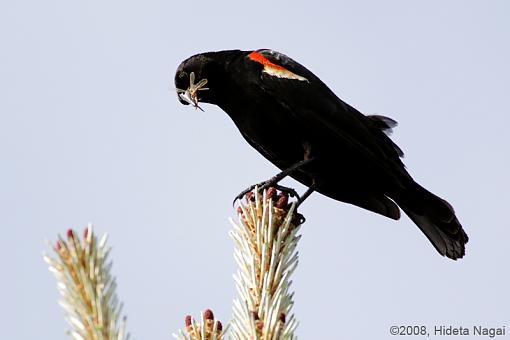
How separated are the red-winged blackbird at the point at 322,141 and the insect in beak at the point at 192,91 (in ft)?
0.47

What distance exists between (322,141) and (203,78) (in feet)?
3.41

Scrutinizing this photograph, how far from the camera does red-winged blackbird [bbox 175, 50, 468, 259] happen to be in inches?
183

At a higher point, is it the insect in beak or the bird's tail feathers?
the insect in beak

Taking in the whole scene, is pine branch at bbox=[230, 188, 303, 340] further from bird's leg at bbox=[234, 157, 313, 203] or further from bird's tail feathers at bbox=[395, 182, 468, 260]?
bird's tail feathers at bbox=[395, 182, 468, 260]

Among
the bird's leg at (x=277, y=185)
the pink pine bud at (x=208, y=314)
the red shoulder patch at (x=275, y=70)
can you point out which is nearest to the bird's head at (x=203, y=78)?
the red shoulder patch at (x=275, y=70)

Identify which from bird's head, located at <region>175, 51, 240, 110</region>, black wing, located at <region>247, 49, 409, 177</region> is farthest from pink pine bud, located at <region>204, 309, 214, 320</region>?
bird's head, located at <region>175, 51, 240, 110</region>

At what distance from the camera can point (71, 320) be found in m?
1.38

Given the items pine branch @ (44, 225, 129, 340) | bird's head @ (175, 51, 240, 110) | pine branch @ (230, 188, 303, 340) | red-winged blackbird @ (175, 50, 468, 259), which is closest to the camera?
pine branch @ (44, 225, 129, 340)

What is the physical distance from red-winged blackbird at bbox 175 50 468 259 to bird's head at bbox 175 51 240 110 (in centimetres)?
2

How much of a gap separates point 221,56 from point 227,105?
45 cm

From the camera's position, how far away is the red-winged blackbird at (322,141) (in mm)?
4641

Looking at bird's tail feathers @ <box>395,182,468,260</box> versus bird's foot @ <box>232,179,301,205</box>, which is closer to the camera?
bird's foot @ <box>232,179,301,205</box>

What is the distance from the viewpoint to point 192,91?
5.14m

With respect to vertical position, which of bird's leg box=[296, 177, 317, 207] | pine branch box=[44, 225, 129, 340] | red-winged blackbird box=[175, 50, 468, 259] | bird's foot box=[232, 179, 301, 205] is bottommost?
pine branch box=[44, 225, 129, 340]
